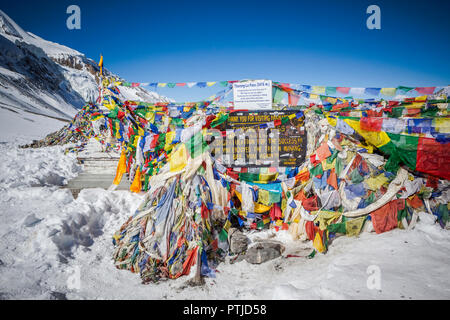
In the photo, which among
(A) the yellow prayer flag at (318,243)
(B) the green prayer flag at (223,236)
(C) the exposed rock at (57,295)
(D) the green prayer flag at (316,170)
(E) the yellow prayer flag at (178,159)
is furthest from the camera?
(D) the green prayer flag at (316,170)

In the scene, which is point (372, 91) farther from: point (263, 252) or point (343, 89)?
point (263, 252)

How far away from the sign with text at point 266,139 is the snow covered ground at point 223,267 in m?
1.84

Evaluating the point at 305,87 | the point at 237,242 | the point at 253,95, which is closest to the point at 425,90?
the point at 305,87

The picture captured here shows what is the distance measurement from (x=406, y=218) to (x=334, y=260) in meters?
1.54

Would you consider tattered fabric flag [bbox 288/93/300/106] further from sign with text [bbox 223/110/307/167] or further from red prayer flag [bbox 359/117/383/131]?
red prayer flag [bbox 359/117/383/131]

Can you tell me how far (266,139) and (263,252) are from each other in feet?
8.55

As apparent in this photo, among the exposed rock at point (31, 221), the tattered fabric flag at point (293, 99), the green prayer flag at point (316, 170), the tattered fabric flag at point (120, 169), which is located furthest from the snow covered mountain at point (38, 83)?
the green prayer flag at point (316, 170)

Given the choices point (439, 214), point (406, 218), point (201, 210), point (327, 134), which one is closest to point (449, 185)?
point (439, 214)

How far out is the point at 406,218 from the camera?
3.58 metres

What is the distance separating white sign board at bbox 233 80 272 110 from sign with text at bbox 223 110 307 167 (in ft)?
0.54

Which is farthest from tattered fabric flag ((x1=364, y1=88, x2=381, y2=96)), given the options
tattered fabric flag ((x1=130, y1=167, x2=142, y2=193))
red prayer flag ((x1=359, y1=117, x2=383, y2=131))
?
tattered fabric flag ((x1=130, y1=167, x2=142, y2=193))

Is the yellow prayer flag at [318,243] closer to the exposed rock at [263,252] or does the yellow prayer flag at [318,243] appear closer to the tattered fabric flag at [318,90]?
the exposed rock at [263,252]

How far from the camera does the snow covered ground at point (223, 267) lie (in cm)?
254

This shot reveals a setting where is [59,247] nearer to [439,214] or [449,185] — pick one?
[439,214]
